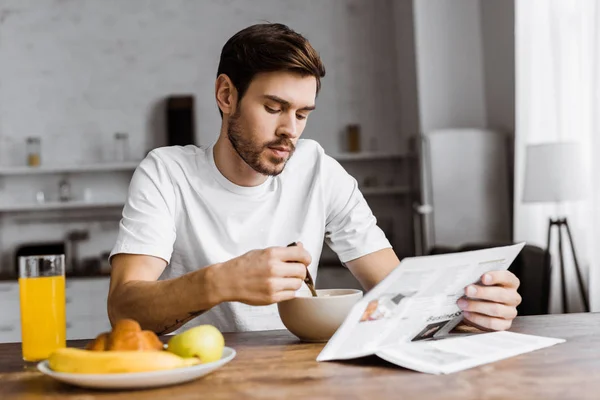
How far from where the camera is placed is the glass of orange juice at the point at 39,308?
1254mm

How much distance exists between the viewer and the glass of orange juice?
125 cm

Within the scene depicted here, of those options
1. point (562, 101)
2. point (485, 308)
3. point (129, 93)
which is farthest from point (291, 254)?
point (129, 93)

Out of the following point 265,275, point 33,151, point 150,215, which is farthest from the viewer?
point 33,151

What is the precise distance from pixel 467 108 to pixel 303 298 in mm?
3595

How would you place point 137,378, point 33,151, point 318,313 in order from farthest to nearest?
point 33,151 < point 318,313 < point 137,378

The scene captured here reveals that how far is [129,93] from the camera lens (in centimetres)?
540

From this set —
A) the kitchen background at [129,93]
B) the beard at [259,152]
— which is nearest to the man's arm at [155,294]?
the beard at [259,152]

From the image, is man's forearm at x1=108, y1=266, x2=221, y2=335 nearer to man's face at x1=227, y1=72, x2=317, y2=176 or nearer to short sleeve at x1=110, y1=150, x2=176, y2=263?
short sleeve at x1=110, y1=150, x2=176, y2=263

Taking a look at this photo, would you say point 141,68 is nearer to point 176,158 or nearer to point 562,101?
point 562,101

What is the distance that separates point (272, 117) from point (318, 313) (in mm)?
582

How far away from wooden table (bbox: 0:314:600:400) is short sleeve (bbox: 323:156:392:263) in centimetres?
Answer: 61

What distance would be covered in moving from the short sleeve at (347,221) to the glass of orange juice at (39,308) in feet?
2.55

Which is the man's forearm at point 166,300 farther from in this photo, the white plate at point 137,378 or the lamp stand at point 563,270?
the lamp stand at point 563,270

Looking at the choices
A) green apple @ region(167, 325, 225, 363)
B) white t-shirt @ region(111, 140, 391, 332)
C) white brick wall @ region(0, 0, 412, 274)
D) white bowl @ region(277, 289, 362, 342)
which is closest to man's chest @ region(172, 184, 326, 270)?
white t-shirt @ region(111, 140, 391, 332)
